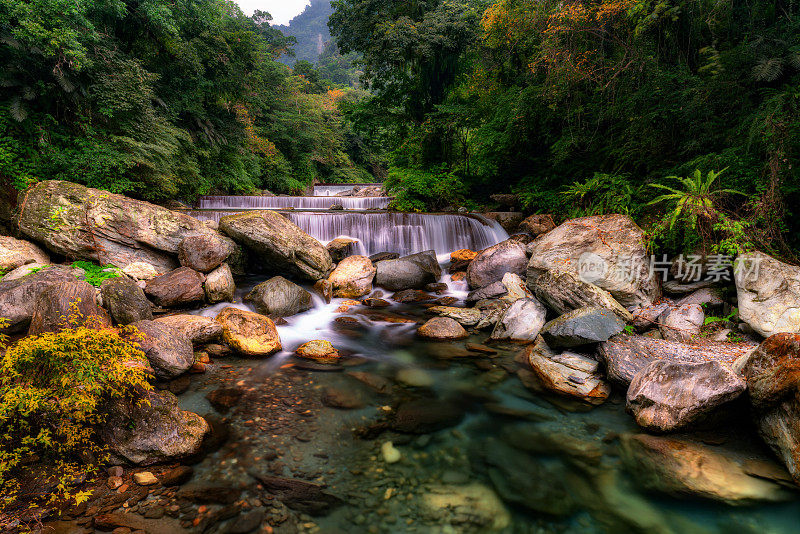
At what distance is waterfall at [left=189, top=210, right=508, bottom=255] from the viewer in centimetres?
1029

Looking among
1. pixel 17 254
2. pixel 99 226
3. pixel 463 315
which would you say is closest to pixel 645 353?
pixel 463 315

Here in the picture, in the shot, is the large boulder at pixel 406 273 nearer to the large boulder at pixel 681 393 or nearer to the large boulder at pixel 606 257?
the large boulder at pixel 606 257

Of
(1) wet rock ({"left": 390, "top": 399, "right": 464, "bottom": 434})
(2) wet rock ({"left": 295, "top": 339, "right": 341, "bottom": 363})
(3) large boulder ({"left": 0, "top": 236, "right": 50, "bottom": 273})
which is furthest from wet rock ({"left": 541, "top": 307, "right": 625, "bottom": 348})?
(3) large boulder ({"left": 0, "top": 236, "right": 50, "bottom": 273})

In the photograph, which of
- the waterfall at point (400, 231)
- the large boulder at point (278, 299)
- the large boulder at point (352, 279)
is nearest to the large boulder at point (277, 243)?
the large boulder at point (352, 279)

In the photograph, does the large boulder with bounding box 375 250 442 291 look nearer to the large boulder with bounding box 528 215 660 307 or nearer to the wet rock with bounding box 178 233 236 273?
the large boulder with bounding box 528 215 660 307

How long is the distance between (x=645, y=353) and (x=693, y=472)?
1472mm

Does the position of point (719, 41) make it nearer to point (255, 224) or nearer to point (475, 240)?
point (475, 240)

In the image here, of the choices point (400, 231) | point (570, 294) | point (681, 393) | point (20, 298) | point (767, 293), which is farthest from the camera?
point (400, 231)

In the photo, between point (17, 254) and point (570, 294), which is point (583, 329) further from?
point (17, 254)

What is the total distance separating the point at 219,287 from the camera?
252 inches

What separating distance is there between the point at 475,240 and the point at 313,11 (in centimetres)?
16135

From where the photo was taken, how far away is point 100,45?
30.8ft

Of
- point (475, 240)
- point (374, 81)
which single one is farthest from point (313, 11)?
point (475, 240)

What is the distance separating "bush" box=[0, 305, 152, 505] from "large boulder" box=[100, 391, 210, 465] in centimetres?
10
